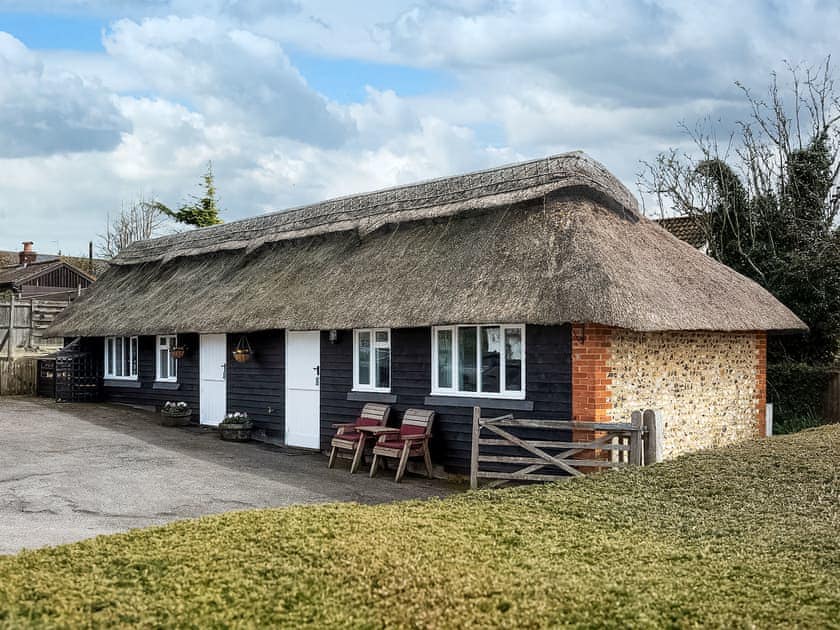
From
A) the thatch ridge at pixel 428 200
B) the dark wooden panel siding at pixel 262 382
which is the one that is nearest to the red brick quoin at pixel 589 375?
the thatch ridge at pixel 428 200

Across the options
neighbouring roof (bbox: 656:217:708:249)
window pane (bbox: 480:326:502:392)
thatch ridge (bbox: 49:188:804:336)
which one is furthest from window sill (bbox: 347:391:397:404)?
neighbouring roof (bbox: 656:217:708:249)

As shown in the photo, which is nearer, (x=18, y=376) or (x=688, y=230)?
(x=688, y=230)

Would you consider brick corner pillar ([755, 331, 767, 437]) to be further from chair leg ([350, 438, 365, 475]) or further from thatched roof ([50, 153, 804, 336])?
chair leg ([350, 438, 365, 475])

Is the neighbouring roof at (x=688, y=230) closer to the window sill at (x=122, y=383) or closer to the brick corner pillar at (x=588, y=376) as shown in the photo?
the brick corner pillar at (x=588, y=376)

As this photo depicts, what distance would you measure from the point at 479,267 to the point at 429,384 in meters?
1.96

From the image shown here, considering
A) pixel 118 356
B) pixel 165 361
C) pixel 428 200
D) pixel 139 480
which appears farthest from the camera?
pixel 118 356

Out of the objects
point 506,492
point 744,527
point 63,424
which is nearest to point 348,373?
point 506,492

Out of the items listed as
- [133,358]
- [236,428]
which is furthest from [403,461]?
[133,358]

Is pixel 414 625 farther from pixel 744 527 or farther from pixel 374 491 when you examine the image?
pixel 374 491

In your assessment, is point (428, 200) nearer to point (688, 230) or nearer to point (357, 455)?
point (357, 455)

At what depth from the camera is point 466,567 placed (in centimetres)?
584

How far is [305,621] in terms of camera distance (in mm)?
4926

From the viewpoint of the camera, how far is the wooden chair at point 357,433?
1277cm

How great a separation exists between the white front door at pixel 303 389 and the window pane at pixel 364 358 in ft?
3.35
